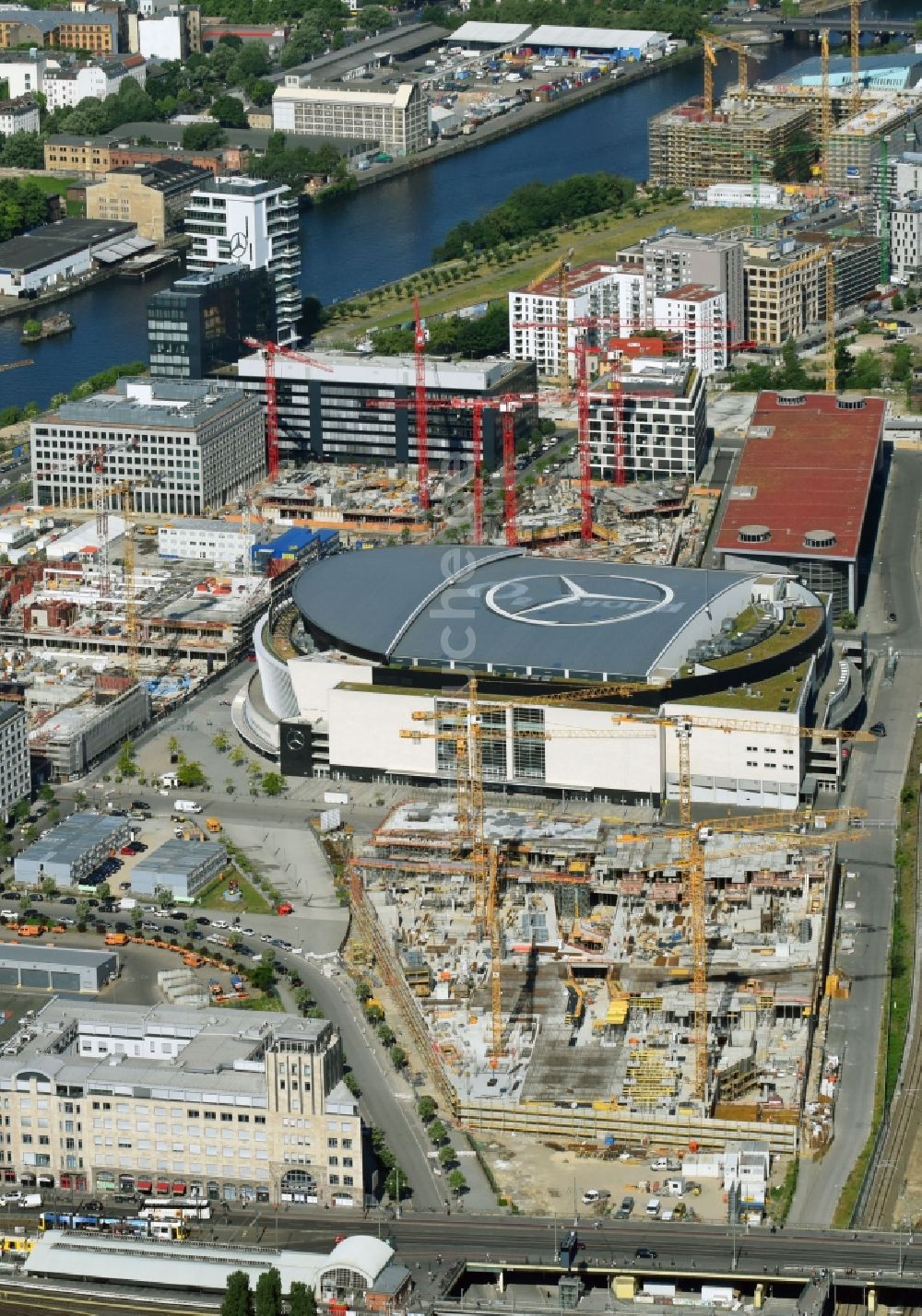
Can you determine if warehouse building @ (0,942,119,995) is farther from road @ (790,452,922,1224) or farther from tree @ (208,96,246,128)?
tree @ (208,96,246,128)

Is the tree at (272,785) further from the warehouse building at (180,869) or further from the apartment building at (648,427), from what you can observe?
the apartment building at (648,427)

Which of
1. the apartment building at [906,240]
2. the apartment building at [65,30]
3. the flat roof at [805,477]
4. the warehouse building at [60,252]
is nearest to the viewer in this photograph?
the flat roof at [805,477]

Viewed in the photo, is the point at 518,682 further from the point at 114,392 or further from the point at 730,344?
the point at 730,344

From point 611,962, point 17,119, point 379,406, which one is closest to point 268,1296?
point 611,962

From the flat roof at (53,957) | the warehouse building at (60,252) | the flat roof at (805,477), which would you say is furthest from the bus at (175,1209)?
the warehouse building at (60,252)

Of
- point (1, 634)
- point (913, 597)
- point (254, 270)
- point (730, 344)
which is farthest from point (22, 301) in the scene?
point (913, 597)

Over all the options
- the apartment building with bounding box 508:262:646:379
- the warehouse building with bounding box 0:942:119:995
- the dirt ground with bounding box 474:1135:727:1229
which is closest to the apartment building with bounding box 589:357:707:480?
the apartment building with bounding box 508:262:646:379
